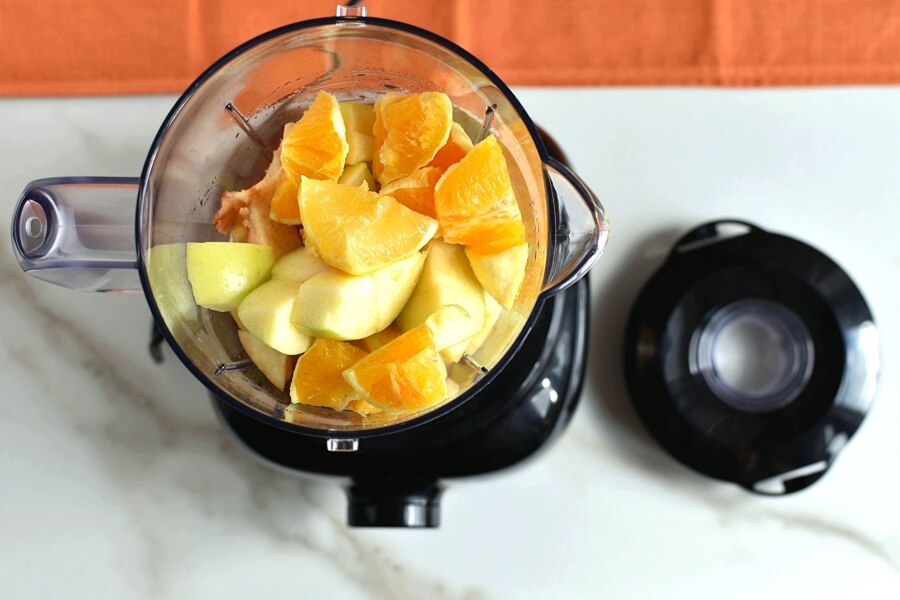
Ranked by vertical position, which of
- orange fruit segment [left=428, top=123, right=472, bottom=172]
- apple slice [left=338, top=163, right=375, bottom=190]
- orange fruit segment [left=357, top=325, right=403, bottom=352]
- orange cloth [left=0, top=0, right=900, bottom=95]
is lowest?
orange fruit segment [left=357, top=325, right=403, bottom=352]

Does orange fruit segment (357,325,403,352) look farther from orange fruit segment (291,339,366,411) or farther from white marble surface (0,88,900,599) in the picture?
white marble surface (0,88,900,599)

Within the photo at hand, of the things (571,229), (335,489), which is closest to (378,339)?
(571,229)

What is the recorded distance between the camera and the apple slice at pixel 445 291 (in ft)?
1.50

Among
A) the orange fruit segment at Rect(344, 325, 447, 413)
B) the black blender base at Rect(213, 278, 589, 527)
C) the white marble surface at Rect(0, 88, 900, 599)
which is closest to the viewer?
the orange fruit segment at Rect(344, 325, 447, 413)

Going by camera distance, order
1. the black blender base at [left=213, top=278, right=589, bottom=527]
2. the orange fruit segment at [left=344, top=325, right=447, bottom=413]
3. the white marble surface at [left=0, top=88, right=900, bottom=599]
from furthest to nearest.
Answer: the white marble surface at [left=0, top=88, right=900, bottom=599] → the black blender base at [left=213, top=278, right=589, bottom=527] → the orange fruit segment at [left=344, top=325, right=447, bottom=413]

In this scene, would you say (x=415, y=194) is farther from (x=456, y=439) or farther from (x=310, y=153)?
(x=456, y=439)

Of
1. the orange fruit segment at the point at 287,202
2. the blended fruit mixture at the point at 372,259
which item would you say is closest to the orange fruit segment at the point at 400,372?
the blended fruit mixture at the point at 372,259

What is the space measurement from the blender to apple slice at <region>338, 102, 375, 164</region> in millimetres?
36

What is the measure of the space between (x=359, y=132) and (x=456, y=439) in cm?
27

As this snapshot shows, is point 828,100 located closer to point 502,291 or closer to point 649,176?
point 649,176

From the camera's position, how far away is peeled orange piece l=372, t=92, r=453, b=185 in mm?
469

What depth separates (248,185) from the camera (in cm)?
53

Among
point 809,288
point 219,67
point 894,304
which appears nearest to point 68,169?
point 219,67

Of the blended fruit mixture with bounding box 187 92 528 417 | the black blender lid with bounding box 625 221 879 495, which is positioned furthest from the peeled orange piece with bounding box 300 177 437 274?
the black blender lid with bounding box 625 221 879 495
